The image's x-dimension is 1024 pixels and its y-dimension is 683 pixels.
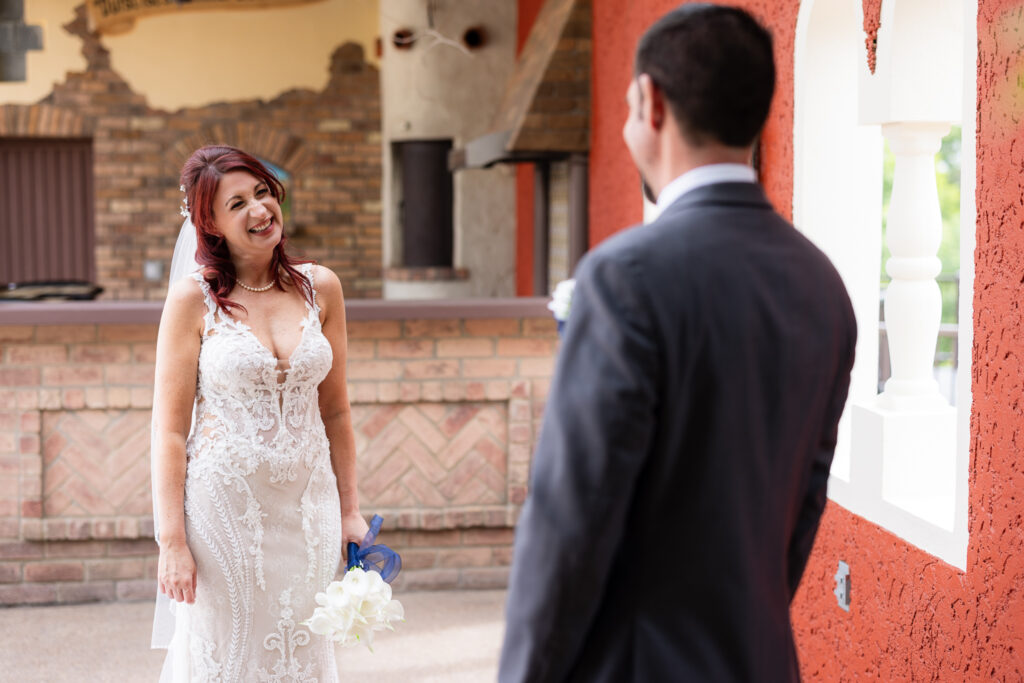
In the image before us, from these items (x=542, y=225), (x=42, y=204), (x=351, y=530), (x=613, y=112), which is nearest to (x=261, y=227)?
(x=351, y=530)

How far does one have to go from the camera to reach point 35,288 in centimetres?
569

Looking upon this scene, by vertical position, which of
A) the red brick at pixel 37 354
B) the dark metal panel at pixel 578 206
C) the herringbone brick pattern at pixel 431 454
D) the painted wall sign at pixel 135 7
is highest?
the painted wall sign at pixel 135 7

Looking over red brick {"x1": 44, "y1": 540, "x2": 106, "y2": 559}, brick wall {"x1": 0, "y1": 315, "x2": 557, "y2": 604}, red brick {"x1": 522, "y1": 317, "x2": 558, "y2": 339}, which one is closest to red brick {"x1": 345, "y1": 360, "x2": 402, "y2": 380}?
brick wall {"x1": 0, "y1": 315, "x2": 557, "y2": 604}

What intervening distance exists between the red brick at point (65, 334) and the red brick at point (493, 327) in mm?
1701

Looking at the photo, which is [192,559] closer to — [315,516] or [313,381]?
[315,516]

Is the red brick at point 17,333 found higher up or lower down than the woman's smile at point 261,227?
lower down

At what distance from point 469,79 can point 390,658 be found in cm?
616

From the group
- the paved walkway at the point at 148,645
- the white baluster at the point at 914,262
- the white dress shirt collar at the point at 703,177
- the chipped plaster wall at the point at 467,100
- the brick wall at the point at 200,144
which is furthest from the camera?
the brick wall at the point at 200,144

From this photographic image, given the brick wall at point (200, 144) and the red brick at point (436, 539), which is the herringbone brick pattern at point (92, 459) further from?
the brick wall at point (200, 144)

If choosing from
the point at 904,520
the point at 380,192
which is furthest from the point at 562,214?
the point at 904,520

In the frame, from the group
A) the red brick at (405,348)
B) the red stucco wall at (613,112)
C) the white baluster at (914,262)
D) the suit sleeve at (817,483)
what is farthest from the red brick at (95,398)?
the suit sleeve at (817,483)

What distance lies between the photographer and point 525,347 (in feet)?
17.3

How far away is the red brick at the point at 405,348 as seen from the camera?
5191 millimetres

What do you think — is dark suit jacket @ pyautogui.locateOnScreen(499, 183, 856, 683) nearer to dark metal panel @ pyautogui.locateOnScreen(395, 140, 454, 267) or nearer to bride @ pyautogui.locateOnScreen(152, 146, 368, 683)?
bride @ pyautogui.locateOnScreen(152, 146, 368, 683)
